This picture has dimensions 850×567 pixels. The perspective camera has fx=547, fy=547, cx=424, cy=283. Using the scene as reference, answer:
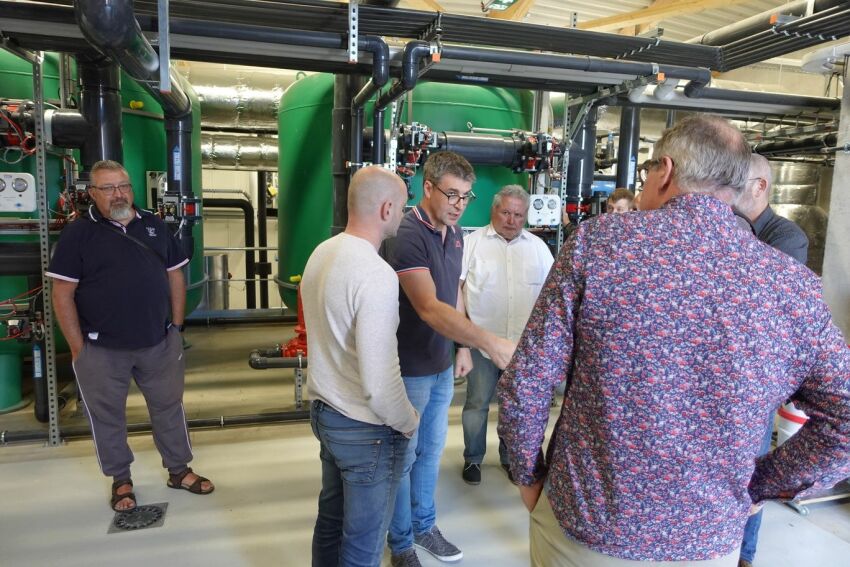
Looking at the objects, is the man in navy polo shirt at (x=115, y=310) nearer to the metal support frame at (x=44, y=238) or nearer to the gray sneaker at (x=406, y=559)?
the metal support frame at (x=44, y=238)

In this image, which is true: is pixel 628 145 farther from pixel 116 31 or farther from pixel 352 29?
pixel 116 31

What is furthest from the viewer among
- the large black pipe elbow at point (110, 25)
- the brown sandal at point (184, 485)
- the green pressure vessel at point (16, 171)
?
the green pressure vessel at point (16, 171)

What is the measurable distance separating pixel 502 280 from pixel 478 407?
0.64m

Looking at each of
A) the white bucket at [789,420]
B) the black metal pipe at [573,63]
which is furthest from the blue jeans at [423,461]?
the white bucket at [789,420]

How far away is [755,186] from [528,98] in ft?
9.05

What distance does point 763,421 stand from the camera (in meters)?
0.93

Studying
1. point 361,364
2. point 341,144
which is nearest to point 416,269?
point 361,364

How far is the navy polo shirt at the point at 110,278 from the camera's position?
2236mm

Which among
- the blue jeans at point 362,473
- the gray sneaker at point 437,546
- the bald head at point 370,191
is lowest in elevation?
the gray sneaker at point 437,546

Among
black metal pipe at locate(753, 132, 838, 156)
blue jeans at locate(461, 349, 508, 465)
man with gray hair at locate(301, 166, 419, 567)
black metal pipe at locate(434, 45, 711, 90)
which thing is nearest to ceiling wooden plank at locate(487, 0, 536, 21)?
black metal pipe at locate(434, 45, 711, 90)

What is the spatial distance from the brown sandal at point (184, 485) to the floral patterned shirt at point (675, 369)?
2092 mm

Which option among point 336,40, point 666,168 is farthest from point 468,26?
point 666,168

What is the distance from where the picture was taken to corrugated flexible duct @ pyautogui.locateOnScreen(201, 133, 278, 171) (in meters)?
5.21

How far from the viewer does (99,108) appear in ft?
9.50
